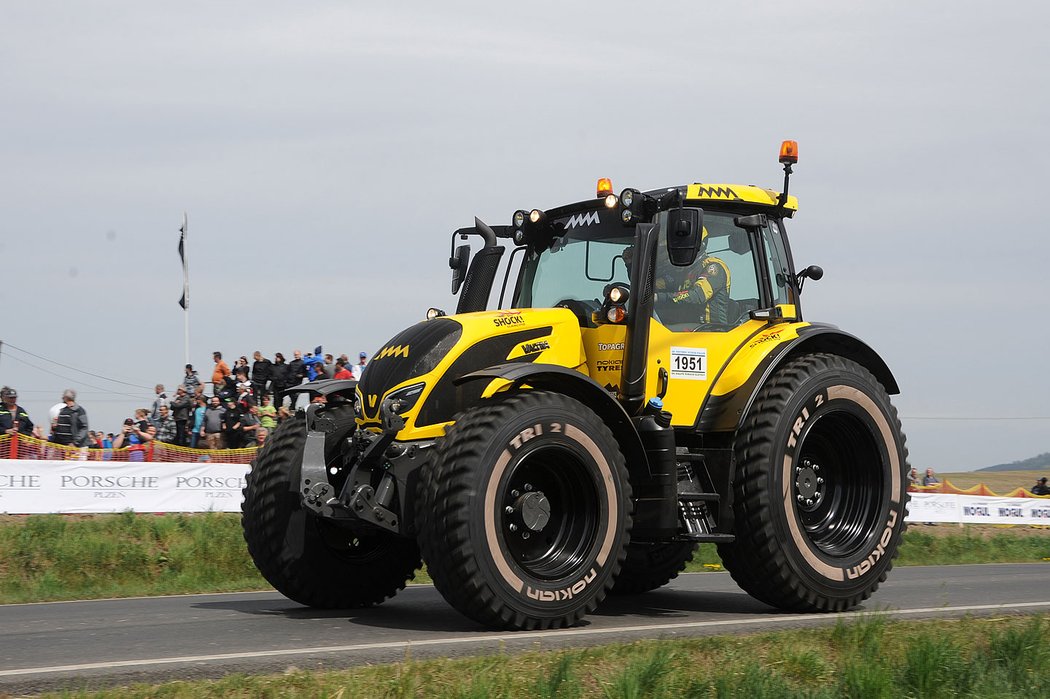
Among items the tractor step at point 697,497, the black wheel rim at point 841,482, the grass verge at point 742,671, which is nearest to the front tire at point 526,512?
the tractor step at point 697,497

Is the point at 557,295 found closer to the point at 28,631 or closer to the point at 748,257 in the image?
the point at 748,257

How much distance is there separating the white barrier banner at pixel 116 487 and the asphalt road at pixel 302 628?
684 centimetres

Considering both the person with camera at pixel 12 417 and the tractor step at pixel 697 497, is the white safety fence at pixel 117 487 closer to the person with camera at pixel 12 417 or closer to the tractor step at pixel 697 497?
the person with camera at pixel 12 417

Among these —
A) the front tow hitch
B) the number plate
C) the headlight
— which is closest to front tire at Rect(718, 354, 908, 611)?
the number plate

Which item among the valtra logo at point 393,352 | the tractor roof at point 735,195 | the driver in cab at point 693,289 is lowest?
the valtra logo at point 393,352

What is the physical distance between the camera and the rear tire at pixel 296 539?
901 cm

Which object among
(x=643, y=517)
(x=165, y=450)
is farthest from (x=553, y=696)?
(x=165, y=450)

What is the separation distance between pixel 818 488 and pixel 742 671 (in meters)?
3.17

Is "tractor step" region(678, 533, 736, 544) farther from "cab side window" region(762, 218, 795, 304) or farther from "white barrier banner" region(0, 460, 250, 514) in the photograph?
"white barrier banner" region(0, 460, 250, 514)

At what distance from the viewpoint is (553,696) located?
605cm

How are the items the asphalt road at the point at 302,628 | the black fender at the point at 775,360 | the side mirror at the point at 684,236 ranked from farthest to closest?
the black fender at the point at 775,360
the side mirror at the point at 684,236
the asphalt road at the point at 302,628

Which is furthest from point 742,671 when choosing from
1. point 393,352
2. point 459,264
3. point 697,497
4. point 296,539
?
point 459,264

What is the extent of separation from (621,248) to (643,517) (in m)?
2.10

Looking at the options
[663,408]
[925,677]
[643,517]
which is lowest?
[925,677]
